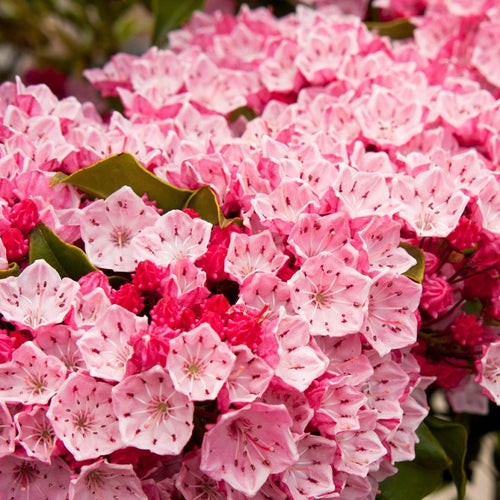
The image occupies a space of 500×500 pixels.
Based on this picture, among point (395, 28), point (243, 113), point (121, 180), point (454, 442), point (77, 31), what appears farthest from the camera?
point (77, 31)

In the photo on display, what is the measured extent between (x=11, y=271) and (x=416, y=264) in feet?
1.66

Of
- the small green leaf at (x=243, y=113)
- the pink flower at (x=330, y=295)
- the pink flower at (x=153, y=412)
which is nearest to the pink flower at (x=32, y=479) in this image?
the pink flower at (x=153, y=412)

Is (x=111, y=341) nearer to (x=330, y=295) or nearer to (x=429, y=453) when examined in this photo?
(x=330, y=295)

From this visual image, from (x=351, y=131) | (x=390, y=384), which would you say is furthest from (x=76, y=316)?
(x=351, y=131)

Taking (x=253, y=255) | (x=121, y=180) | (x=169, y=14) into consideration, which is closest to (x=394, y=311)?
(x=253, y=255)

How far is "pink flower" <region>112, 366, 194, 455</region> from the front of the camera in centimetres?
81

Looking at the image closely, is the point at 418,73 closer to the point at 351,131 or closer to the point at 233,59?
the point at 351,131

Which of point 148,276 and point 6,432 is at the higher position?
point 148,276

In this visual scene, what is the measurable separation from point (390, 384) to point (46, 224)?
481mm

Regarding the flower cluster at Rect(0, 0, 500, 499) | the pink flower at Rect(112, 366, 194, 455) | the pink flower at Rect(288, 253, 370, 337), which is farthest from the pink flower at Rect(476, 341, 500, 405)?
the pink flower at Rect(112, 366, 194, 455)

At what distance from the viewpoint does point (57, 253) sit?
0.96 metres

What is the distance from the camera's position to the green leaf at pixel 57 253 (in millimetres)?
949

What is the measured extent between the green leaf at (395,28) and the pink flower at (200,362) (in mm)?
1054

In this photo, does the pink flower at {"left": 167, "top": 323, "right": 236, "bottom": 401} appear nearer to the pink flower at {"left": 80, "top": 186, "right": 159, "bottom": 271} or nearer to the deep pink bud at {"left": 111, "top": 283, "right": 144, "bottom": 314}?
the deep pink bud at {"left": 111, "top": 283, "right": 144, "bottom": 314}
